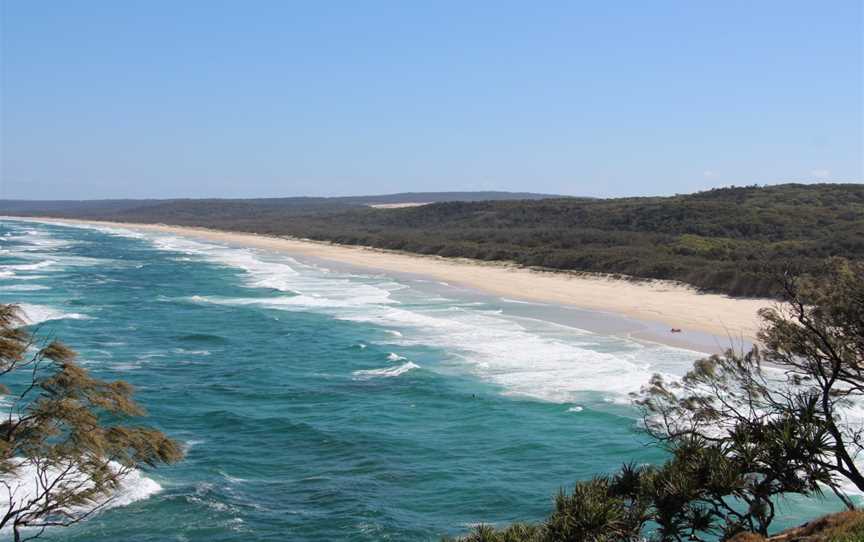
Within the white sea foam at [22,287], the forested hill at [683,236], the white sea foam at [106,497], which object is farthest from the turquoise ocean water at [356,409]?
the forested hill at [683,236]

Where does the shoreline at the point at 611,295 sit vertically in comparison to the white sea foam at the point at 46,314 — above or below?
above

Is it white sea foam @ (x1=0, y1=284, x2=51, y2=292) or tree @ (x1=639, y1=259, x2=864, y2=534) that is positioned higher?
tree @ (x1=639, y1=259, x2=864, y2=534)

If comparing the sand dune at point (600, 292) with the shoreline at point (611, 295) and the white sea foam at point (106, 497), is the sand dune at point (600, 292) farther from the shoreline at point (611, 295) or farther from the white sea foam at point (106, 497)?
the white sea foam at point (106, 497)

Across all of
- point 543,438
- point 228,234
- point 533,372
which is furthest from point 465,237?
point 543,438

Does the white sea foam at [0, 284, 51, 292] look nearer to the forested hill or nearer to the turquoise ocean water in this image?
the turquoise ocean water

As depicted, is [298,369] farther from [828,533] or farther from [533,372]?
[828,533]

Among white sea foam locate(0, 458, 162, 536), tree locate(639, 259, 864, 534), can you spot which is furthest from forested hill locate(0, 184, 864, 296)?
white sea foam locate(0, 458, 162, 536)
